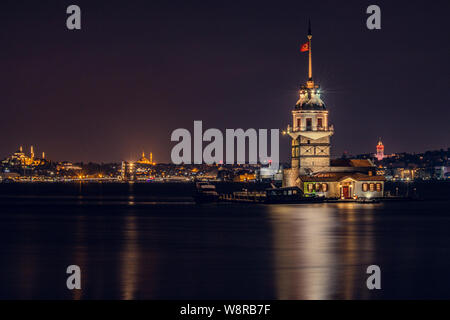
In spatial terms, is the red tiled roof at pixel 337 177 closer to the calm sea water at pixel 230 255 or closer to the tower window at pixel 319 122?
the tower window at pixel 319 122

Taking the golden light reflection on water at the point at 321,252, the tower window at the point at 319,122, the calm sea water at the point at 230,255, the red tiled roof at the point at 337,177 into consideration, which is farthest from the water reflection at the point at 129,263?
the tower window at the point at 319,122

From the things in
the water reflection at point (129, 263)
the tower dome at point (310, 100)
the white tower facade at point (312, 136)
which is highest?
the tower dome at point (310, 100)

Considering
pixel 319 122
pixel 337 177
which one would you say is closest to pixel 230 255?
pixel 337 177

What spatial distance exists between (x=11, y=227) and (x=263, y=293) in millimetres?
44217

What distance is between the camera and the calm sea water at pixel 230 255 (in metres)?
39.5

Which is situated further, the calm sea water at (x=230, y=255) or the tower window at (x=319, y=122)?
Result: the tower window at (x=319, y=122)

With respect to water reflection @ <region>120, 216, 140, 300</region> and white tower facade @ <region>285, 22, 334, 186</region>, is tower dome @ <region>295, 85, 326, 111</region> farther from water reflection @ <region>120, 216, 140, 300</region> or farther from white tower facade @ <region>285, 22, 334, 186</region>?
water reflection @ <region>120, 216, 140, 300</region>

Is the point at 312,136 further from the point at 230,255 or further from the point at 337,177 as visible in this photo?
the point at 230,255

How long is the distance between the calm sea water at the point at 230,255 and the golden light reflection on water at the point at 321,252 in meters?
0.06

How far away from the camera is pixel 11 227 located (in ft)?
254

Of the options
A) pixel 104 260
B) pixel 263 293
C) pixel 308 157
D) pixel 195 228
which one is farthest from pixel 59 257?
pixel 308 157

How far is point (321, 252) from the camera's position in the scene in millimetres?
54156

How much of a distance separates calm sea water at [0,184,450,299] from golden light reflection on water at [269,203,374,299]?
6cm

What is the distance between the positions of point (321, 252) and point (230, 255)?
19.7 ft
